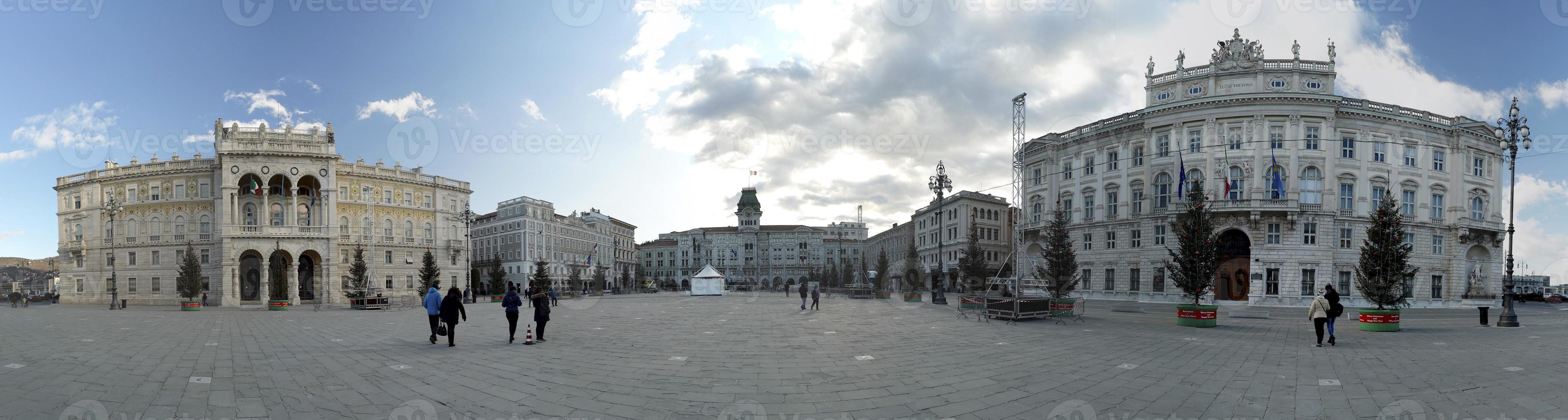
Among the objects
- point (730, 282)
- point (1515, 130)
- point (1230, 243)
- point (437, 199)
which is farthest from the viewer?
point (730, 282)

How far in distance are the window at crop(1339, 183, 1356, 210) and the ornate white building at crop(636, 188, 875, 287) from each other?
319 feet

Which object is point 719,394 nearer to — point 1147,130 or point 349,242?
point 1147,130

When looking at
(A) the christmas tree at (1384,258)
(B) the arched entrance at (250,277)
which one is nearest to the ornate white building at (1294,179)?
(A) the christmas tree at (1384,258)

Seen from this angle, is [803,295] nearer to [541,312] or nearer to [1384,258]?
[541,312]

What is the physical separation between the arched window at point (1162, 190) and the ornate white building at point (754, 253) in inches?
3639

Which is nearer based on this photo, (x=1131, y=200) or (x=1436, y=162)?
(x=1436, y=162)

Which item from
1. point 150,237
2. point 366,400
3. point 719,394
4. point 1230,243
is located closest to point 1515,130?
point 1230,243

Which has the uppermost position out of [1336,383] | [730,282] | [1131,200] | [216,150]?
[216,150]

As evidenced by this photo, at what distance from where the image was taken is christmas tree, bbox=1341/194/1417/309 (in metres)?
21.8

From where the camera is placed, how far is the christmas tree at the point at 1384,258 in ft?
71.6

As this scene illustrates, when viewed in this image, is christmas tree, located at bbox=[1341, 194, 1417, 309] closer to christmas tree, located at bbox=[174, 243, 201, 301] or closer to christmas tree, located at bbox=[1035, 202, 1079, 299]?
christmas tree, located at bbox=[1035, 202, 1079, 299]

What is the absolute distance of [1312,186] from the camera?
40156mm

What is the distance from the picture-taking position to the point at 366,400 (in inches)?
335

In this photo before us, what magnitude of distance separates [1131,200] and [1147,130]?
4.89 metres
